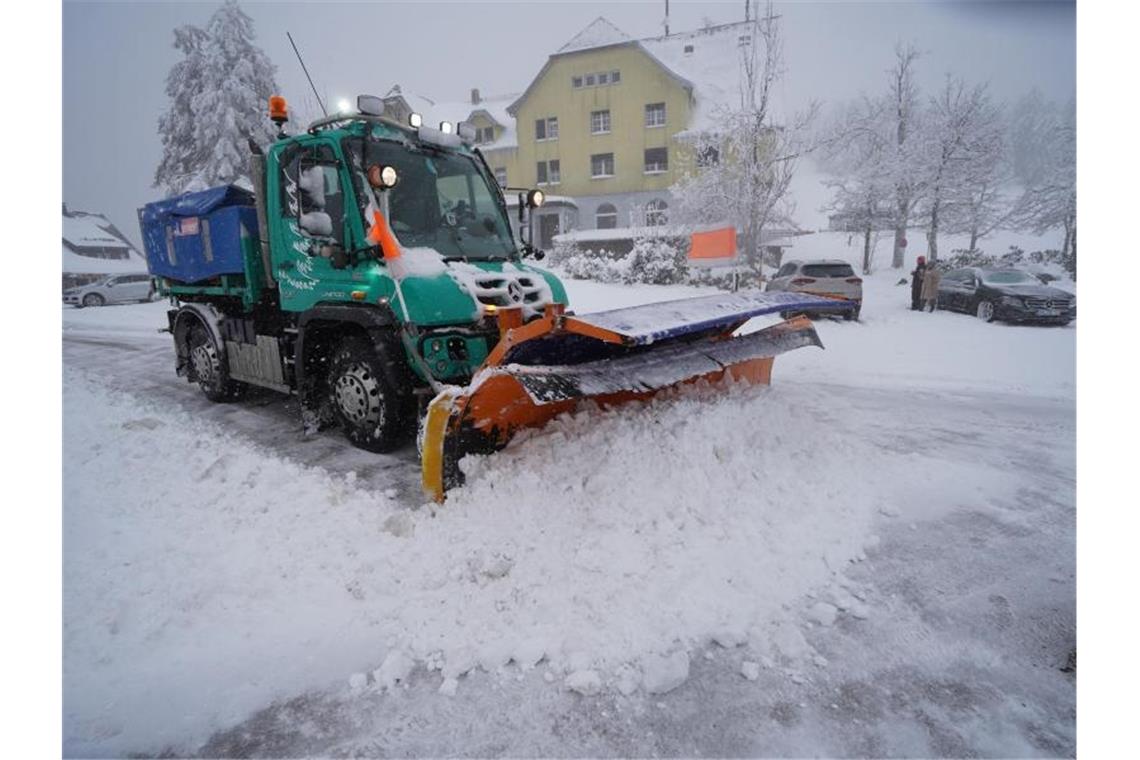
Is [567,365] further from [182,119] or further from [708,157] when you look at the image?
[708,157]

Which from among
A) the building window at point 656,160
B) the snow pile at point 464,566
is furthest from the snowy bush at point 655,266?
the snow pile at point 464,566

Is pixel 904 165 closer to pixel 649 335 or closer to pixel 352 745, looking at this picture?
pixel 649 335

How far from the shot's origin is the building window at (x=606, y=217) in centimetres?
2066

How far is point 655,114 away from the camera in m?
11.0

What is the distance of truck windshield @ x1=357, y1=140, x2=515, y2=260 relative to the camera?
387 centimetres

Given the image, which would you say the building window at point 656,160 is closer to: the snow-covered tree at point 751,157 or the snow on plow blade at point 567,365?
the snow-covered tree at point 751,157

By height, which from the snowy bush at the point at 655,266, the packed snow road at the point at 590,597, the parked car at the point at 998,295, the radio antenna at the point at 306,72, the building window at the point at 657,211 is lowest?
the packed snow road at the point at 590,597

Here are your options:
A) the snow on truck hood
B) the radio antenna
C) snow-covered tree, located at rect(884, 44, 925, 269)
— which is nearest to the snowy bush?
snow-covered tree, located at rect(884, 44, 925, 269)

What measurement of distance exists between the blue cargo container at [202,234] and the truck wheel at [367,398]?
1.54m

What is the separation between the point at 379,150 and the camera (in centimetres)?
389

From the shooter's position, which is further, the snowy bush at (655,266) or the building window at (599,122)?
the snowy bush at (655,266)

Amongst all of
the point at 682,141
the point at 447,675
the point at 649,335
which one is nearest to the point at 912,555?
the point at 649,335

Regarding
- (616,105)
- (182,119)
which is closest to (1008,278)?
(616,105)

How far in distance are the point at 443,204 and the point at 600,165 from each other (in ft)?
35.0
